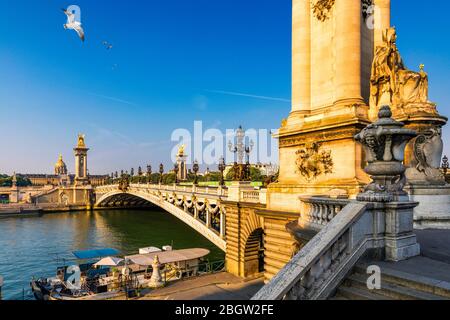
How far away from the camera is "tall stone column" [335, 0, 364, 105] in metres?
13.5

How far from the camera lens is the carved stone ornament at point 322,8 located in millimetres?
14696

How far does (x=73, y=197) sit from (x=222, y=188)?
71.6m

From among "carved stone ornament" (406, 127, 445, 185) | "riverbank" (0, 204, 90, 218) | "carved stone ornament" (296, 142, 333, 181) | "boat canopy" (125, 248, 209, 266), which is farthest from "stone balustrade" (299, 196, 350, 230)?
"riverbank" (0, 204, 90, 218)

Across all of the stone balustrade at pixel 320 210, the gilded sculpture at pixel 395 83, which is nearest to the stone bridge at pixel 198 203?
the gilded sculpture at pixel 395 83

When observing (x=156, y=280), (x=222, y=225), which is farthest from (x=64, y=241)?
(x=156, y=280)

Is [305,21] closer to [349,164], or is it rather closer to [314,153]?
[314,153]

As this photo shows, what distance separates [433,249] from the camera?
6457 mm

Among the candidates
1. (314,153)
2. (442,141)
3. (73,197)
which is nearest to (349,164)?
(314,153)

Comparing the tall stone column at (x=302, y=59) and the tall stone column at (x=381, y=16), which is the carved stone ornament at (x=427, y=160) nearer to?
the tall stone column at (x=302, y=59)

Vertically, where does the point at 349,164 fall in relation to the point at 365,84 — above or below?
below

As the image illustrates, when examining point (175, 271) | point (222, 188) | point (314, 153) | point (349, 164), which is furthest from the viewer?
point (222, 188)

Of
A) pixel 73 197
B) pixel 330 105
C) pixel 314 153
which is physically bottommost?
pixel 73 197

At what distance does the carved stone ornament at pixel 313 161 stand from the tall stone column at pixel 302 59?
2199 mm

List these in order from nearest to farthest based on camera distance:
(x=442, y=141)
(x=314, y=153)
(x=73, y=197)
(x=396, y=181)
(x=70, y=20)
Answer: (x=396, y=181), (x=442, y=141), (x=314, y=153), (x=70, y=20), (x=73, y=197)
